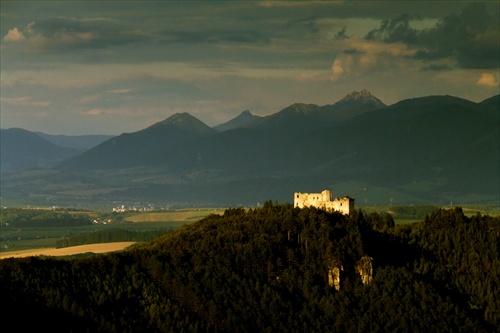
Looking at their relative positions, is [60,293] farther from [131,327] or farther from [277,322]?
[277,322]

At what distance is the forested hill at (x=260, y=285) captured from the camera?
14200 cm

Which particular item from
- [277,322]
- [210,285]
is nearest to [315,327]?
[277,322]

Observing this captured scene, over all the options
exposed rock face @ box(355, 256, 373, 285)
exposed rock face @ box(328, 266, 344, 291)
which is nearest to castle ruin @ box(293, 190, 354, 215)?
exposed rock face @ box(355, 256, 373, 285)

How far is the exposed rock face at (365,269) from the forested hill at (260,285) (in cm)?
67

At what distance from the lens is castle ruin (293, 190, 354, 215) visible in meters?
173

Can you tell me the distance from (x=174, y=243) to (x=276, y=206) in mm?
19535

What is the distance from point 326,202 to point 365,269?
19420 mm

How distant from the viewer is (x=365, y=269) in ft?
519

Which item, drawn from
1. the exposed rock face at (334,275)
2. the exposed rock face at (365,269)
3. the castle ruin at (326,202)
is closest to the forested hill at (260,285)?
the exposed rock face at (334,275)

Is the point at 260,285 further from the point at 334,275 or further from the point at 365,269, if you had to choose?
the point at 365,269

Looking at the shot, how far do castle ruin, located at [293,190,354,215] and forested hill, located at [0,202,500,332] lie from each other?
310 centimetres

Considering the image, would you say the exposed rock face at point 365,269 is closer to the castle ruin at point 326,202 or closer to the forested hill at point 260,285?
the forested hill at point 260,285

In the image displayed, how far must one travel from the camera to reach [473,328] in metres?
154

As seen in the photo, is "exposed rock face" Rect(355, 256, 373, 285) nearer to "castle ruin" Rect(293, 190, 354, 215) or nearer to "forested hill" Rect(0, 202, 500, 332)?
"forested hill" Rect(0, 202, 500, 332)
